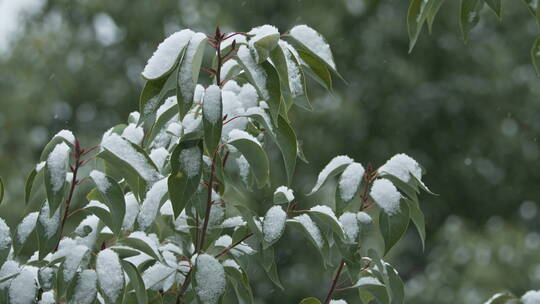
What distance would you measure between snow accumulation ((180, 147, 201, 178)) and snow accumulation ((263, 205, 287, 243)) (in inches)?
7.2

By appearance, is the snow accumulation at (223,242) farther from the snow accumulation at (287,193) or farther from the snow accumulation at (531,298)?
the snow accumulation at (531,298)

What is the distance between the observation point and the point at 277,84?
1204mm

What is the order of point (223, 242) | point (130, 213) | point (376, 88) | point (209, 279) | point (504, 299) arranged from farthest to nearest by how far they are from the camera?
point (376, 88) → point (223, 242) → point (130, 213) → point (209, 279) → point (504, 299)

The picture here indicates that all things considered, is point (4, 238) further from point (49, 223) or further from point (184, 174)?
point (184, 174)

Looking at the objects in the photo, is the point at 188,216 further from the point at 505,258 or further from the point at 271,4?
the point at 271,4

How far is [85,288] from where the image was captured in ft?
3.86

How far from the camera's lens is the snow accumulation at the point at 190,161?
1215 mm

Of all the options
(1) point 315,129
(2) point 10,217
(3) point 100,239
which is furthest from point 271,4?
(3) point 100,239

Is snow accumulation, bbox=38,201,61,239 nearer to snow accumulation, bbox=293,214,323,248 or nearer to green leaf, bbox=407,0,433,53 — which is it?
snow accumulation, bbox=293,214,323,248

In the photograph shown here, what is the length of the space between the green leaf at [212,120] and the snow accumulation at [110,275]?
0.22 metres

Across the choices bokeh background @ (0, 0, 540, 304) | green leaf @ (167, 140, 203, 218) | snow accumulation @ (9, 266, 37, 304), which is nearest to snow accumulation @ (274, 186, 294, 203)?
green leaf @ (167, 140, 203, 218)

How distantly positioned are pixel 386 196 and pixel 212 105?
0.36 meters

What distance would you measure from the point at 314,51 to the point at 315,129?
7.66 meters

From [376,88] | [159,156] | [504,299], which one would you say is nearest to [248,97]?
[159,156]
